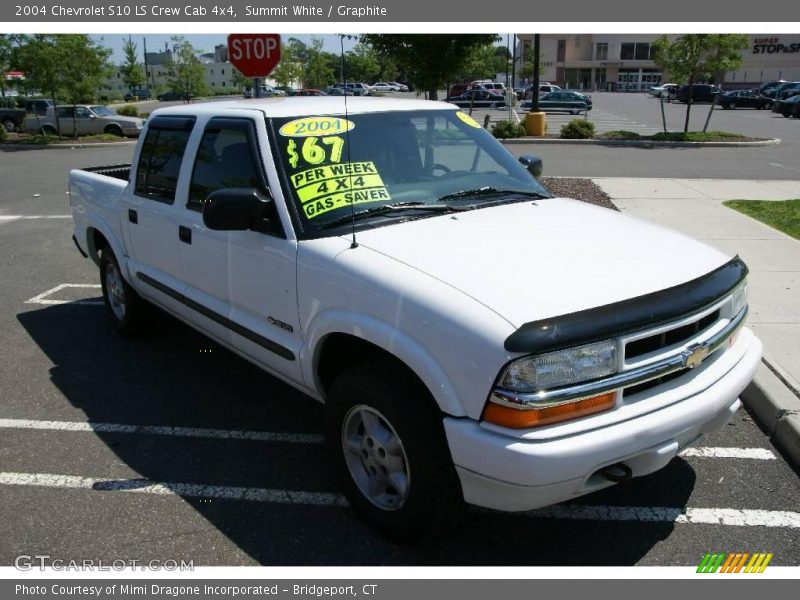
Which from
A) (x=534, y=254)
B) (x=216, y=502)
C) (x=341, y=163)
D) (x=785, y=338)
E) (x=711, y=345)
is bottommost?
(x=216, y=502)

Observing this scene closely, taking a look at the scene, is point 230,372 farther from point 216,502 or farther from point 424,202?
point 424,202

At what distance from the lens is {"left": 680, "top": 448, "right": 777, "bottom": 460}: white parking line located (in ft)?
12.6

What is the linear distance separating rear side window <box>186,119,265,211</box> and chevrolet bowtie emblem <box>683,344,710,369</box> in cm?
220

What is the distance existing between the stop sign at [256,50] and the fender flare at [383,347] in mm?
6499

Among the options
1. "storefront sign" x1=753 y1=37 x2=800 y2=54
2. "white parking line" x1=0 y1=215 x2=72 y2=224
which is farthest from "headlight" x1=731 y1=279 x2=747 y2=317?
"storefront sign" x1=753 y1=37 x2=800 y2=54

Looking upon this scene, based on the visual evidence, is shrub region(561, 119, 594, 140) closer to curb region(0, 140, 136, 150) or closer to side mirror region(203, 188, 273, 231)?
curb region(0, 140, 136, 150)

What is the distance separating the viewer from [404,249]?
10.1ft

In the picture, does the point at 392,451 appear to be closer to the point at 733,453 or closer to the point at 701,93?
the point at 733,453

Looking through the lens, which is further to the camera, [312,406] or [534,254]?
[312,406]

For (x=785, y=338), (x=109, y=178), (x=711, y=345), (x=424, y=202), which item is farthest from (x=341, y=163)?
(x=785, y=338)

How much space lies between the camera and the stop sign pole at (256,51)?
8.75 m

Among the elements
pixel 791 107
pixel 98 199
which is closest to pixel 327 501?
pixel 98 199

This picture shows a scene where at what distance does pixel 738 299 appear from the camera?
3.25 meters

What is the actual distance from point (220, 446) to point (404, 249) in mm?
1812
